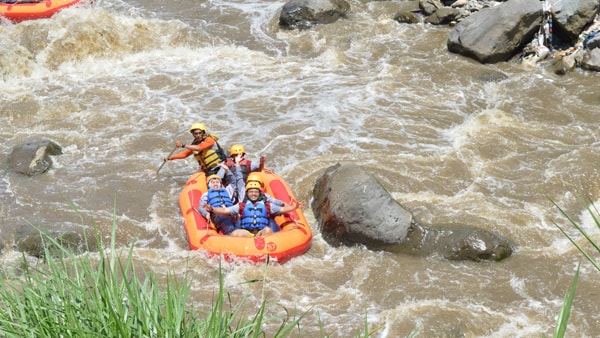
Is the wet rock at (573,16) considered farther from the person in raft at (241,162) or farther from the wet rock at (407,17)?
the person in raft at (241,162)

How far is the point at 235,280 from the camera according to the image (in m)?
6.05

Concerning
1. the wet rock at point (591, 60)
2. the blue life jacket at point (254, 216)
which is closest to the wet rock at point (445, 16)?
the wet rock at point (591, 60)

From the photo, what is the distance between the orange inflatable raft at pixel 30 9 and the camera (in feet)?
41.9

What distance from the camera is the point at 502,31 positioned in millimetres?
11094

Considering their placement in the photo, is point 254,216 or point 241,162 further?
point 241,162

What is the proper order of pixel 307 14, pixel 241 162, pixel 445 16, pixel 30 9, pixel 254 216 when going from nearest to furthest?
pixel 254 216 → pixel 241 162 → pixel 445 16 → pixel 30 9 → pixel 307 14

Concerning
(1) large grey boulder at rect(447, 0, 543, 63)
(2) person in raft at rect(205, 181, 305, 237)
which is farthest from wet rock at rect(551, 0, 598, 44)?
(2) person in raft at rect(205, 181, 305, 237)

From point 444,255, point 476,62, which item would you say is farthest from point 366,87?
point 444,255

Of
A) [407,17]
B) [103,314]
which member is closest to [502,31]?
[407,17]

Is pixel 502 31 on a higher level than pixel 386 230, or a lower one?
higher

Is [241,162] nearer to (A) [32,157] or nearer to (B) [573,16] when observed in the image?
(A) [32,157]

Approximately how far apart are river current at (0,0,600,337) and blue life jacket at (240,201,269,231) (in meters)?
0.53

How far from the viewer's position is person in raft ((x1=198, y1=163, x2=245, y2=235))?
267 inches

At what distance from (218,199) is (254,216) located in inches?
18.1
